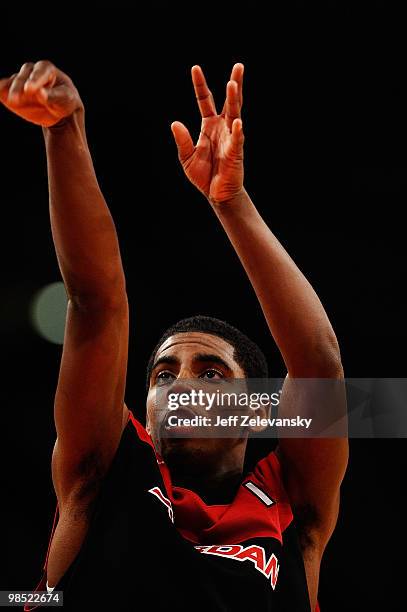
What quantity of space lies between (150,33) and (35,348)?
6.28 ft

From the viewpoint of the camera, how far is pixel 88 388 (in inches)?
66.3

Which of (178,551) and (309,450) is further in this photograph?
(309,450)

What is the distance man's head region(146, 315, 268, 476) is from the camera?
2229 millimetres

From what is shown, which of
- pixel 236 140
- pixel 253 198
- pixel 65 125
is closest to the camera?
pixel 65 125

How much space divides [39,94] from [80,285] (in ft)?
1.31

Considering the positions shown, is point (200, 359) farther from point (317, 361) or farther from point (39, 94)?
point (39, 94)

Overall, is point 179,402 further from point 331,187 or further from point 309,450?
point 331,187

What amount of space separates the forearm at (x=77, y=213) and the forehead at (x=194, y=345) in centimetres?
71

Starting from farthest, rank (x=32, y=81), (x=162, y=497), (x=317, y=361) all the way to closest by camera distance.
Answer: (x=317, y=361), (x=162, y=497), (x=32, y=81)

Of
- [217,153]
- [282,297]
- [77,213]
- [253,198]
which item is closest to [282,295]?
[282,297]

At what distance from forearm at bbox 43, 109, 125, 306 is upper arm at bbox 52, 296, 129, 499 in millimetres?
85

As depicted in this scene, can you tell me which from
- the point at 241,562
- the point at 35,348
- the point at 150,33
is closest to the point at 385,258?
the point at 150,33

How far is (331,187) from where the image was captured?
4.43 metres

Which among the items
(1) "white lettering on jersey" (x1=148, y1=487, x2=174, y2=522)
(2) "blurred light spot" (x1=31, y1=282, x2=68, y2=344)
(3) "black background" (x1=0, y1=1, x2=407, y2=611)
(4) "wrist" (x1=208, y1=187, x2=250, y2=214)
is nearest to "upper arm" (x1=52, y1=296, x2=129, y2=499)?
(1) "white lettering on jersey" (x1=148, y1=487, x2=174, y2=522)
